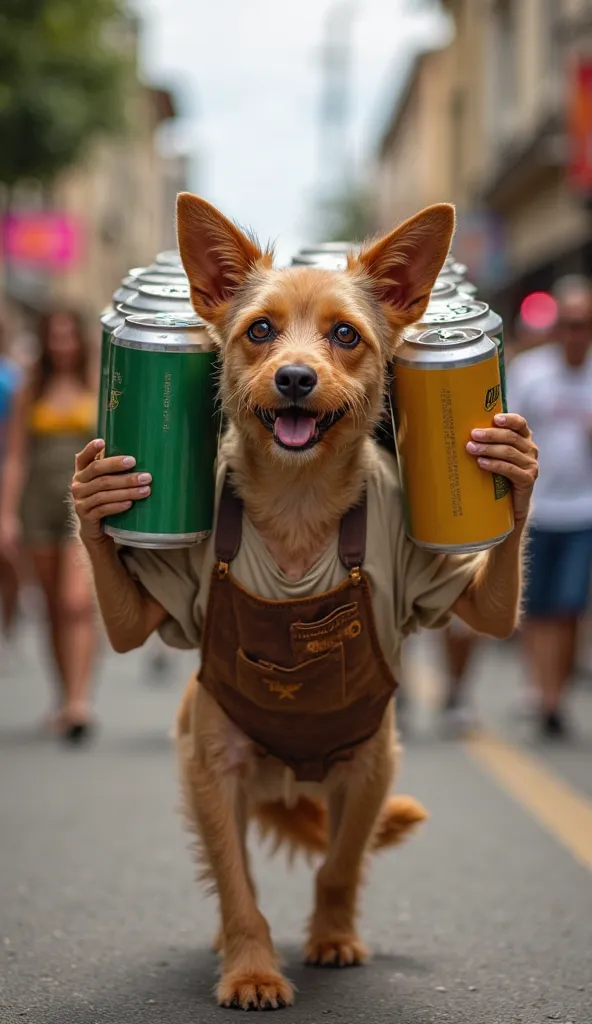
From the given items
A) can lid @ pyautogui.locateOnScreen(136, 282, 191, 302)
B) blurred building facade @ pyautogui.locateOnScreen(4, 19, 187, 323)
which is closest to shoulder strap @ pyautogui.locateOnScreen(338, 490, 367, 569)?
can lid @ pyautogui.locateOnScreen(136, 282, 191, 302)

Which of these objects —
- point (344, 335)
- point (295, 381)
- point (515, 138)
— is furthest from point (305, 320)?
point (515, 138)

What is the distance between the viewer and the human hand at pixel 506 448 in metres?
3.92

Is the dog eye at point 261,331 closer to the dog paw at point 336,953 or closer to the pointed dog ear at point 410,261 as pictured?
the pointed dog ear at point 410,261

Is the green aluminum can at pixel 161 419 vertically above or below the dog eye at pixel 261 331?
below

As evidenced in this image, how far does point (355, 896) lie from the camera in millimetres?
4590

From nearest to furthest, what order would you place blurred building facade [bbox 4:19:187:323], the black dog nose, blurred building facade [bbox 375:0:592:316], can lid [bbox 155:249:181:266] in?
the black dog nose → can lid [bbox 155:249:181:266] → blurred building facade [bbox 375:0:592:316] → blurred building facade [bbox 4:19:187:323]

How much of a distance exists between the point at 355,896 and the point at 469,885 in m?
1.18

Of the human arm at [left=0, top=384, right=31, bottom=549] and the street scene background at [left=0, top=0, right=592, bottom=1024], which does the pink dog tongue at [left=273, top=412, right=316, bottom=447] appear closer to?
the street scene background at [left=0, top=0, right=592, bottom=1024]

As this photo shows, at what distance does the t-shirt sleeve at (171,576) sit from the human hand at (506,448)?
78 centimetres

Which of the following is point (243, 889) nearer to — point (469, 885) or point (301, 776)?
point (301, 776)

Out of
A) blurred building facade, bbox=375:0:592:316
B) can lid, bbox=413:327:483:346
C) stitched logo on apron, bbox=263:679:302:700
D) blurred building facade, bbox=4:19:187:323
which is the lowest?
blurred building facade, bbox=4:19:187:323

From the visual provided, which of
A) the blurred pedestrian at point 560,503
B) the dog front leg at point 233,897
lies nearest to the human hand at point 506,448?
the dog front leg at point 233,897

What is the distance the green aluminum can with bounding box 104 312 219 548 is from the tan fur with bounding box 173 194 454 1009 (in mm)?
79

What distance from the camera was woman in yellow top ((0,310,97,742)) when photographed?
9.06 m
